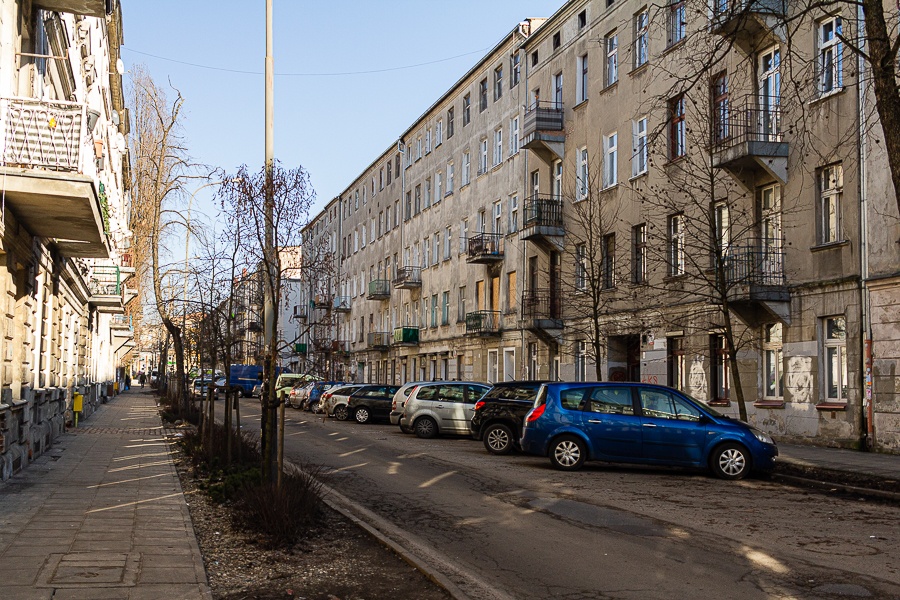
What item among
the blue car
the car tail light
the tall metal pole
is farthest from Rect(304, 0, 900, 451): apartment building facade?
the car tail light

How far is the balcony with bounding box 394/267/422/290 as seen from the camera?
57.1 meters

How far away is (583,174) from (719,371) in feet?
36.0

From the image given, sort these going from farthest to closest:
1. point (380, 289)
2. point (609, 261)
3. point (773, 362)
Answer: point (380, 289) → point (609, 261) → point (773, 362)

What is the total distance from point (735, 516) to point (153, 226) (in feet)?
102

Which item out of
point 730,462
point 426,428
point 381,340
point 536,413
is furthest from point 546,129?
point 381,340

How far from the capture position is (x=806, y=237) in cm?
2256

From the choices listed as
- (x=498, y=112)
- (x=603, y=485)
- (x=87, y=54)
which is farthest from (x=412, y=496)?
(x=498, y=112)

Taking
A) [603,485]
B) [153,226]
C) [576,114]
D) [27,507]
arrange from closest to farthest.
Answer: [27,507]
[603,485]
[576,114]
[153,226]

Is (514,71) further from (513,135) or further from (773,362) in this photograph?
(773,362)

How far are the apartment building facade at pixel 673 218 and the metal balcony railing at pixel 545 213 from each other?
9 cm

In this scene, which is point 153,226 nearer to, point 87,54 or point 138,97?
point 138,97

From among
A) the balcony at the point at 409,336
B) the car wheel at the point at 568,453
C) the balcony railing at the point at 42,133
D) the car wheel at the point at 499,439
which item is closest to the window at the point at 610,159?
the car wheel at the point at 499,439

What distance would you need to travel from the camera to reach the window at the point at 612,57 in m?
32.4

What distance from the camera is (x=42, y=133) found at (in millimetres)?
13227
